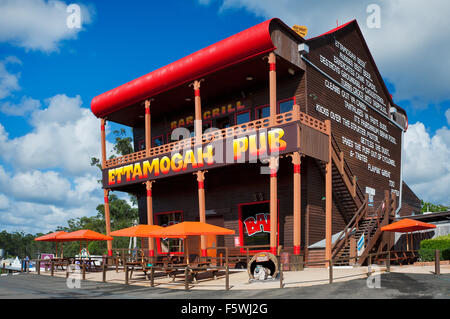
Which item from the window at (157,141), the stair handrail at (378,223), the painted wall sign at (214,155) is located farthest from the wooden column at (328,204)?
the window at (157,141)

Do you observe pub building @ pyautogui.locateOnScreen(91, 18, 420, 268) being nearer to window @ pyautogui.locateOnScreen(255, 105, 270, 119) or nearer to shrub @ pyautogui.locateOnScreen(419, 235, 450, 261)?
window @ pyautogui.locateOnScreen(255, 105, 270, 119)

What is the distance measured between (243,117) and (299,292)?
44.2ft

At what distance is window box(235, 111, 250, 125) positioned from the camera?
24000 mm

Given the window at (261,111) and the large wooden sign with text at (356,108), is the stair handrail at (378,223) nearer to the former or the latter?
the large wooden sign with text at (356,108)

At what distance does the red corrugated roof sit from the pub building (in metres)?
0.06

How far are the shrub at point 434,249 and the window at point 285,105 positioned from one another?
9024mm

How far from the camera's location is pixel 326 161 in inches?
802

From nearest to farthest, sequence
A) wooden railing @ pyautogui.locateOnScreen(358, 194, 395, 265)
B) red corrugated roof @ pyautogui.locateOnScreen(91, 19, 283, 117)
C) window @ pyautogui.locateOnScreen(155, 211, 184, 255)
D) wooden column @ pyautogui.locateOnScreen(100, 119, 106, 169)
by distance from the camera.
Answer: red corrugated roof @ pyautogui.locateOnScreen(91, 19, 283, 117), wooden railing @ pyautogui.locateOnScreen(358, 194, 395, 265), window @ pyautogui.locateOnScreen(155, 211, 184, 255), wooden column @ pyautogui.locateOnScreen(100, 119, 106, 169)

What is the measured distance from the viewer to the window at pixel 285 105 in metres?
22.1

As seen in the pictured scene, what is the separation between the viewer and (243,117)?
2423 cm

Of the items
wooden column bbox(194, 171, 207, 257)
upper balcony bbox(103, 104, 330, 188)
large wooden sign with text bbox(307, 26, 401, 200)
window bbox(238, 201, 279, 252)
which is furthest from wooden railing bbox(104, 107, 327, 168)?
window bbox(238, 201, 279, 252)

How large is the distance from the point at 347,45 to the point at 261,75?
7.55m
